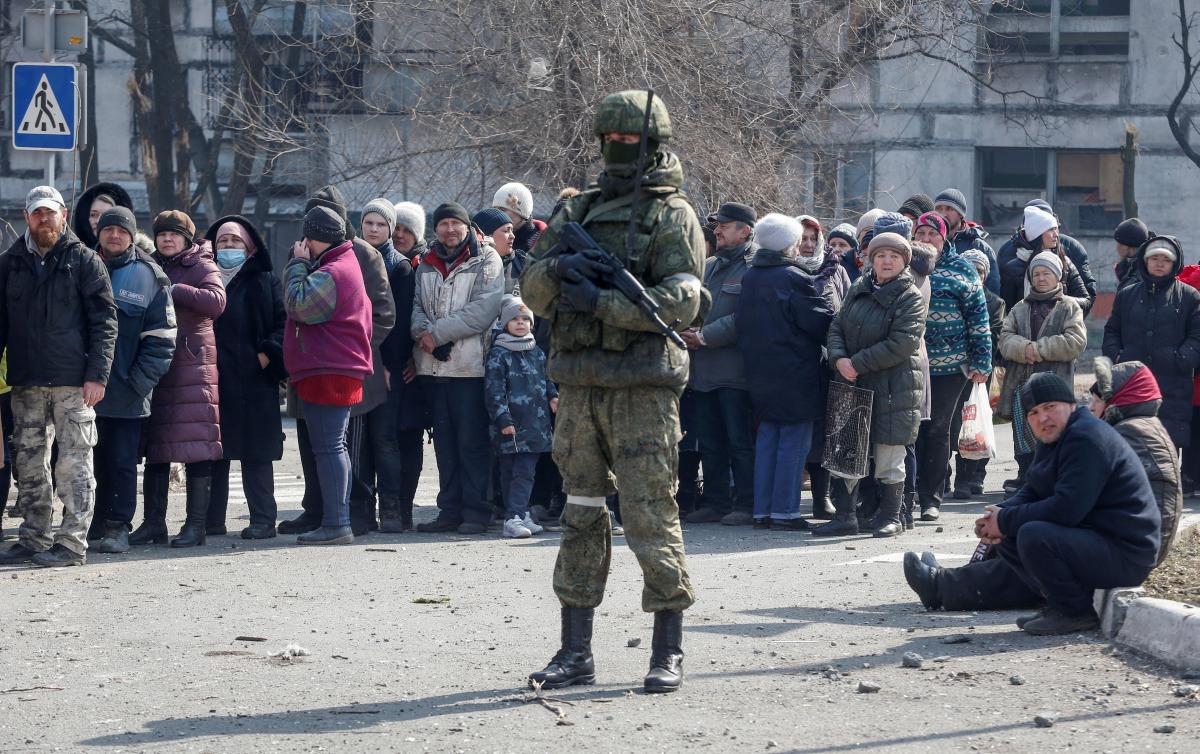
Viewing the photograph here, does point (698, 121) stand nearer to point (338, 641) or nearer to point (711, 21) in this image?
point (711, 21)

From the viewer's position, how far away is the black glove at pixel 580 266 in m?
6.16

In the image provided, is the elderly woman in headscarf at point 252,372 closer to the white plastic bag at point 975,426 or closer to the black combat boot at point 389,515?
the black combat boot at point 389,515

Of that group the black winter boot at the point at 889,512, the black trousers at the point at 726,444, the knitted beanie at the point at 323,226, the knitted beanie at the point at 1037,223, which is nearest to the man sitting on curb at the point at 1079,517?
the black winter boot at the point at 889,512

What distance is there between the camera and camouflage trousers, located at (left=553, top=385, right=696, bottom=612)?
6348 millimetres

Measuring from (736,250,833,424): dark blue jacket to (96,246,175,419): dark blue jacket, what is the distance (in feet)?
11.6

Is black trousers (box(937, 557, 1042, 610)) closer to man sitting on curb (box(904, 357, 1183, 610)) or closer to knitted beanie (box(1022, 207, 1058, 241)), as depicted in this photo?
man sitting on curb (box(904, 357, 1183, 610))

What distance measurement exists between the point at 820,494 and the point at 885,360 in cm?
148

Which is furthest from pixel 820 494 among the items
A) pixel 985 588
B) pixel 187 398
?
pixel 187 398

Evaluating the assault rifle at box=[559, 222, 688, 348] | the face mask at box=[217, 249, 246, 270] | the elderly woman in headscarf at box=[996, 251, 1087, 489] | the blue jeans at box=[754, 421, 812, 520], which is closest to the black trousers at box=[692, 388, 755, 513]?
the blue jeans at box=[754, 421, 812, 520]

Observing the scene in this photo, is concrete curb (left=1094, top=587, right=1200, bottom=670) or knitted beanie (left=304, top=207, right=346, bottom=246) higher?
knitted beanie (left=304, top=207, right=346, bottom=246)

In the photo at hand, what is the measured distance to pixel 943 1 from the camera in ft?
67.4

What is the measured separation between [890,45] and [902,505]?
11.0 meters

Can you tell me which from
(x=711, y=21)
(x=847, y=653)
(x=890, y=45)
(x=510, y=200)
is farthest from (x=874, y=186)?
(x=847, y=653)

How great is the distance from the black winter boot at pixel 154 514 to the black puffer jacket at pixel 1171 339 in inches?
264
